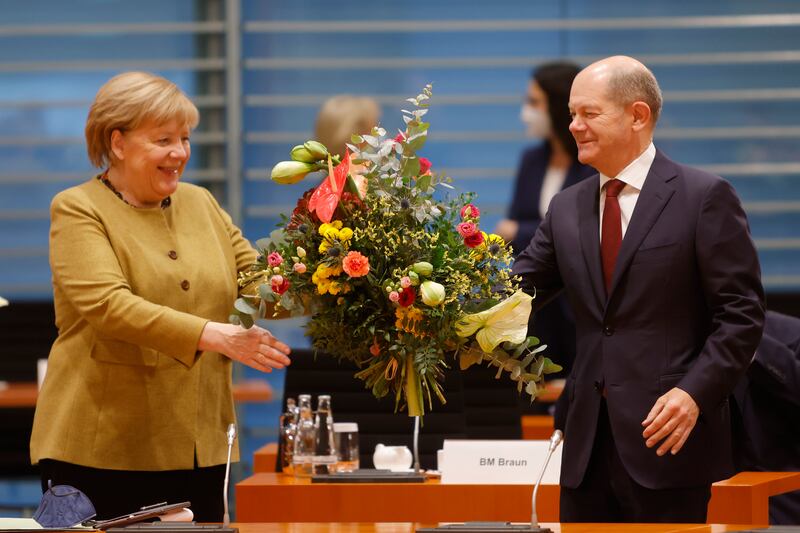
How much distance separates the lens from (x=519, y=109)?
829cm

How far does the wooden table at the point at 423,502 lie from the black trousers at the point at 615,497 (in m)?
0.38

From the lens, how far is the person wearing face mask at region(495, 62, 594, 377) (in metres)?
6.41

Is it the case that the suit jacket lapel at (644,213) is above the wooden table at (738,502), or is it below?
above

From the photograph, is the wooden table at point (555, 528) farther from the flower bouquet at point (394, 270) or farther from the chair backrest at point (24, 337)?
the chair backrest at point (24, 337)

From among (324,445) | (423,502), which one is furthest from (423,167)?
(324,445)

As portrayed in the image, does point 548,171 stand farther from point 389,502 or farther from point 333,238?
point 333,238

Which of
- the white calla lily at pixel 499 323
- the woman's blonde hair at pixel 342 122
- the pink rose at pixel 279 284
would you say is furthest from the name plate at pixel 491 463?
the woman's blonde hair at pixel 342 122

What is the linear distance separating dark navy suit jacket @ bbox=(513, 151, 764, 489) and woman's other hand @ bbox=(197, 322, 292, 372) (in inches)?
30.2

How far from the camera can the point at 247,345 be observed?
3.36 metres

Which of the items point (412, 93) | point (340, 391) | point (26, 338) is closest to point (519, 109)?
point (412, 93)

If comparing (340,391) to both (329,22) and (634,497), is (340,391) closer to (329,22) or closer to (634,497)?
(634,497)

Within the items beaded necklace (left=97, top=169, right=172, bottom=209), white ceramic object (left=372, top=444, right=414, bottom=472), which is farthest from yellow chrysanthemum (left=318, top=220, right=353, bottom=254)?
white ceramic object (left=372, top=444, right=414, bottom=472)

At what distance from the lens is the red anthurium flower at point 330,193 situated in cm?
300

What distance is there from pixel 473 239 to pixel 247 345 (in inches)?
27.4
